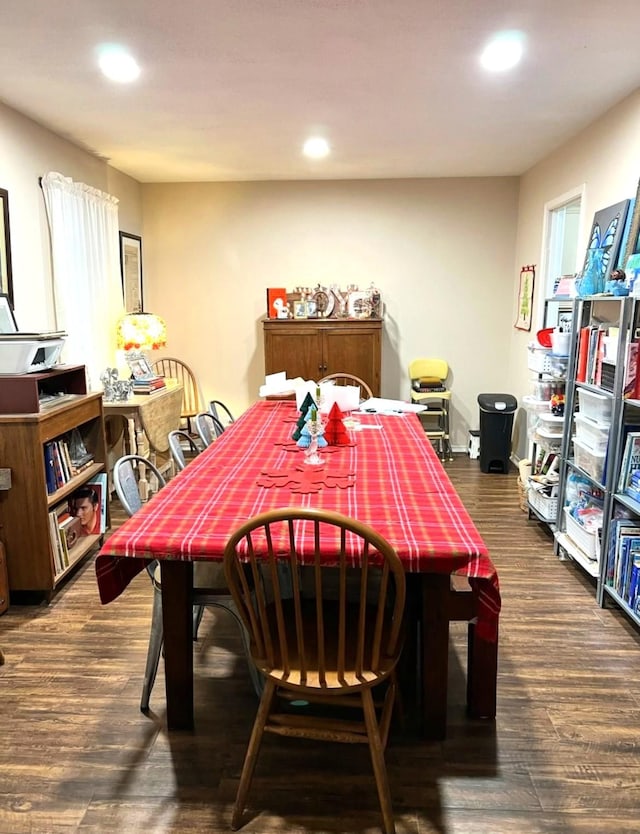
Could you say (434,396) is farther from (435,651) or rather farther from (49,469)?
(435,651)

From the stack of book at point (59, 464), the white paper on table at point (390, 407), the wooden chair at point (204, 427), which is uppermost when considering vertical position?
the white paper on table at point (390, 407)

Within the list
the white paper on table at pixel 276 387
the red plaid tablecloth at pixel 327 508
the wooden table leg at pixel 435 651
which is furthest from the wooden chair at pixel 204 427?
the wooden table leg at pixel 435 651

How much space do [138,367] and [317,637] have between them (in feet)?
11.0

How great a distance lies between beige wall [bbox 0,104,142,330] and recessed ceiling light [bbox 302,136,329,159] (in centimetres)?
159

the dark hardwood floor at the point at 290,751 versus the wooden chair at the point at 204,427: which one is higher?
the wooden chair at the point at 204,427

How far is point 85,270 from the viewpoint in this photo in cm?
413

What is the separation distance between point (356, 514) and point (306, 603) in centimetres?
34

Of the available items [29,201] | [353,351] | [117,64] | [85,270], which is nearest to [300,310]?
[353,351]

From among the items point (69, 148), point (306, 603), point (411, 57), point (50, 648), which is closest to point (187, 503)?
point (306, 603)

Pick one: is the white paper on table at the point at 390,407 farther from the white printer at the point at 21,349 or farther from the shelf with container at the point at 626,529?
the white printer at the point at 21,349

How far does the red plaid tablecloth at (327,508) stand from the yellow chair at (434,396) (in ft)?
8.64

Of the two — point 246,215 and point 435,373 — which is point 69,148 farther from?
point 435,373

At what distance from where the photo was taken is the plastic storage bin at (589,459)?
2.87 m

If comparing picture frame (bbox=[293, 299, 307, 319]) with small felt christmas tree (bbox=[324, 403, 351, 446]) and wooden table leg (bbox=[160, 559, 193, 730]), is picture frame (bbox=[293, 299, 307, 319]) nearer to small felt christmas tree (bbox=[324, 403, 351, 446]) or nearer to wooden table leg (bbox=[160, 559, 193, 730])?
small felt christmas tree (bbox=[324, 403, 351, 446])
